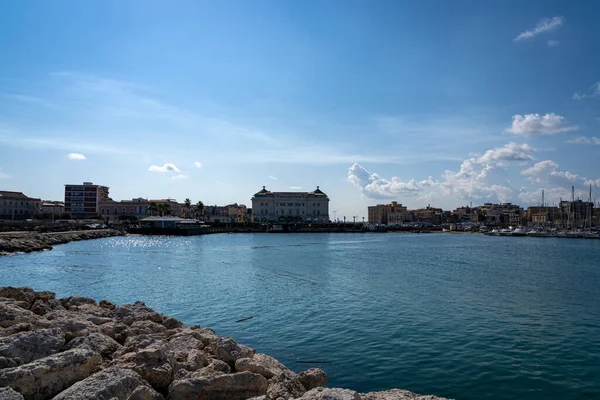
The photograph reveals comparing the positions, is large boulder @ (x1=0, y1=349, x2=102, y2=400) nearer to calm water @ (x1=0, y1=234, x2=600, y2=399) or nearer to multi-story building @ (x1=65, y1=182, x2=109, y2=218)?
calm water @ (x1=0, y1=234, x2=600, y2=399)

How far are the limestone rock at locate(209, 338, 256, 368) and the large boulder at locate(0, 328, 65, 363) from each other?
9.95 ft

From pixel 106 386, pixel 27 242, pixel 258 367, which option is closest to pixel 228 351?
pixel 258 367

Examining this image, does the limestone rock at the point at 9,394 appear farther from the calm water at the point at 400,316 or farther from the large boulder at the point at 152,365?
the calm water at the point at 400,316

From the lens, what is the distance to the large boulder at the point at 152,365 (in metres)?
7.35

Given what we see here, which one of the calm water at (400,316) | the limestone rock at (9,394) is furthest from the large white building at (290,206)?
the limestone rock at (9,394)

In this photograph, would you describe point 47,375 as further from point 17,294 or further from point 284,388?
point 17,294

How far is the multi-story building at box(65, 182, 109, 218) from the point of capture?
138000 mm

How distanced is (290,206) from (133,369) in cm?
14392

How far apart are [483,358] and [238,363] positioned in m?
7.17

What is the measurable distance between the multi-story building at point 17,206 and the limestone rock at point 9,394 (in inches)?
5157

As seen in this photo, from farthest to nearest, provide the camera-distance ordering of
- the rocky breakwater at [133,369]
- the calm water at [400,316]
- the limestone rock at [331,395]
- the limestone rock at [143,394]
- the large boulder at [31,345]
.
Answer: the calm water at [400,316], the large boulder at [31,345], the rocky breakwater at [133,369], the limestone rock at [143,394], the limestone rock at [331,395]

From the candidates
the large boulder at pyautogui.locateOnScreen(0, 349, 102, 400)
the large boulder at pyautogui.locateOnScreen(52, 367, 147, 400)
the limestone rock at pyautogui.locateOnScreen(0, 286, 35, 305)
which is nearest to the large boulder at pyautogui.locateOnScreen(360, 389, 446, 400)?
the large boulder at pyautogui.locateOnScreen(52, 367, 147, 400)

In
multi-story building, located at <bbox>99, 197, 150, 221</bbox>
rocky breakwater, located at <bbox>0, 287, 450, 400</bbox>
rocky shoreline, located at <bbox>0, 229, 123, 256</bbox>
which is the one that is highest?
multi-story building, located at <bbox>99, 197, 150, 221</bbox>

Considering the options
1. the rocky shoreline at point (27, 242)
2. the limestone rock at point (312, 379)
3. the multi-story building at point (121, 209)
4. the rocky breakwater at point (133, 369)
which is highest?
the multi-story building at point (121, 209)
